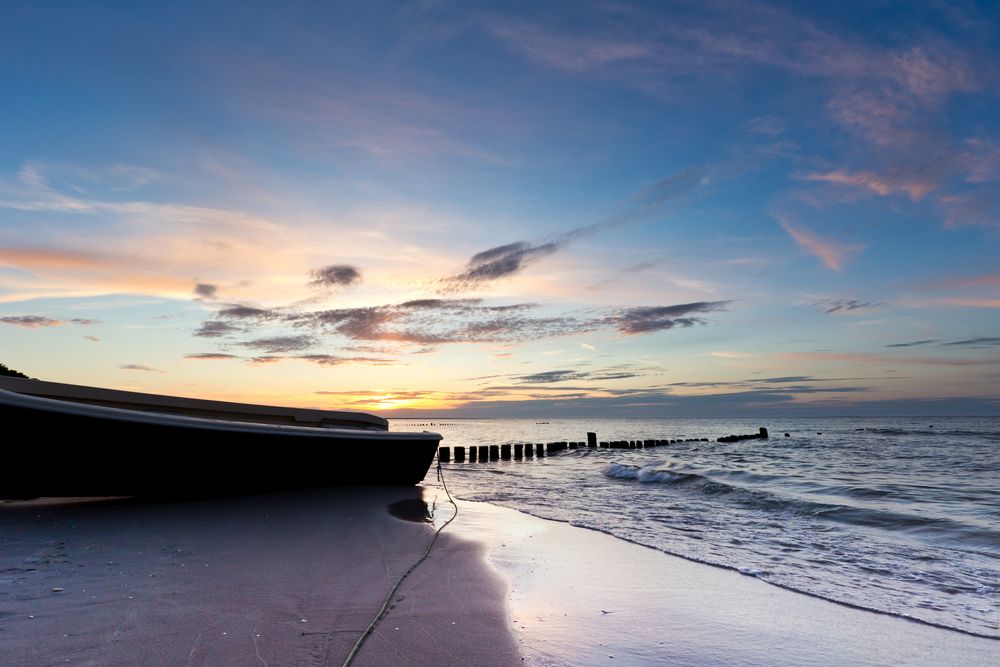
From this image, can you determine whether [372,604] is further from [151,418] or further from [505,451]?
[505,451]

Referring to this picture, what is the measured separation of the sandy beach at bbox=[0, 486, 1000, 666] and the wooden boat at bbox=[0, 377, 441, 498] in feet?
1.80

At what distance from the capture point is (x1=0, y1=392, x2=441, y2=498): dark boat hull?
6340 millimetres

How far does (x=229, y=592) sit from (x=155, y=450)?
13.8 ft

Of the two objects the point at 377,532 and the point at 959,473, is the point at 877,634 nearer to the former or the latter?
the point at 377,532

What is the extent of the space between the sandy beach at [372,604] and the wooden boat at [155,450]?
0.55 m

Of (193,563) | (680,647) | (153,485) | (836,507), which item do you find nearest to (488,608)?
(680,647)

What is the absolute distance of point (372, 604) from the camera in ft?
12.3

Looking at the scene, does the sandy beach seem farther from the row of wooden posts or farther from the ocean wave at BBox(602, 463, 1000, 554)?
the row of wooden posts

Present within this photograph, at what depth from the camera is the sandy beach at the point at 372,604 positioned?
2941 millimetres

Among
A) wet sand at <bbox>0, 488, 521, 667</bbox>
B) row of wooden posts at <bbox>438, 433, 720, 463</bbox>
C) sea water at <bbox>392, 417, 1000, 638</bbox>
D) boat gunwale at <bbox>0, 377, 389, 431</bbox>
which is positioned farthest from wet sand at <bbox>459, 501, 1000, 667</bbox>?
row of wooden posts at <bbox>438, 433, 720, 463</bbox>

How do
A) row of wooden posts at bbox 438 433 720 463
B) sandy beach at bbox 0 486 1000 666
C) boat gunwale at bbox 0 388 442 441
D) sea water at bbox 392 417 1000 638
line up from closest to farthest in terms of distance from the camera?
1. sandy beach at bbox 0 486 1000 666
2. sea water at bbox 392 417 1000 638
3. boat gunwale at bbox 0 388 442 441
4. row of wooden posts at bbox 438 433 720 463

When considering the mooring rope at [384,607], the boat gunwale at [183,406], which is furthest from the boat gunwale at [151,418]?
the mooring rope at [384,607]

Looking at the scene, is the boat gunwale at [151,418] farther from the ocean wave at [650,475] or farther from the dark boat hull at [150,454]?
the ocean wave at [650,475]

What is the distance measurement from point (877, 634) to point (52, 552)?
631cm
